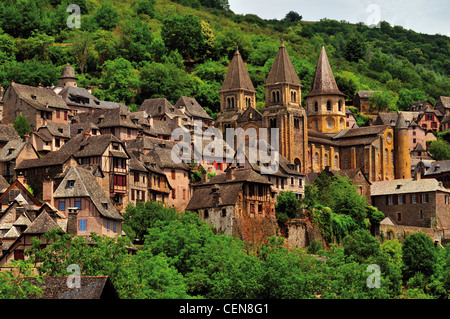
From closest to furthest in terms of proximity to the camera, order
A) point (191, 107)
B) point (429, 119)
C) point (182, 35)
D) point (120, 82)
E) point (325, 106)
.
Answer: point (191, 107)
point (325, 106)
point (120, 82)
point (429, 119)
point (182, 35)

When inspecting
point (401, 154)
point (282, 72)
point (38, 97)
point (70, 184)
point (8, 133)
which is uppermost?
point (282, 72)

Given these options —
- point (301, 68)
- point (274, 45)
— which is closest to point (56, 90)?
point (301, 68)

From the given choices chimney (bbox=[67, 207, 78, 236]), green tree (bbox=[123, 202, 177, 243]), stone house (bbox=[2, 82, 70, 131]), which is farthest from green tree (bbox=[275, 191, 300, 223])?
stone house (bbox=[2, 82, 70, 131])

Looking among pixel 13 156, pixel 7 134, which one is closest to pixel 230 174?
pixel 13 156

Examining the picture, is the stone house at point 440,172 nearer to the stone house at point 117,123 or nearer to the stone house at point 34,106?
the stone house at point 117,123

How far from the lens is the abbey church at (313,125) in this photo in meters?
116

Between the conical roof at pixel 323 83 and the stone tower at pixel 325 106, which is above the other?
the conical roof at pixel 323 83

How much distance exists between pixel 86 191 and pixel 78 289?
2592cm

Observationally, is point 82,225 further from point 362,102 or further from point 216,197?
point 362,102

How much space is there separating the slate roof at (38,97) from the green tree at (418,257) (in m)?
41.7

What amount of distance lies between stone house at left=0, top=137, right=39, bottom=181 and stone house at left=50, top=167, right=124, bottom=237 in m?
11.2

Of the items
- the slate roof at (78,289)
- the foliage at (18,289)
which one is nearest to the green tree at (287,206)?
the slate roof at (78,289)

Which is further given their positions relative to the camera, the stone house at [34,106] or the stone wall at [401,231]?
the stone house at [34,106]

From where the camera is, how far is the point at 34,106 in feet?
342
